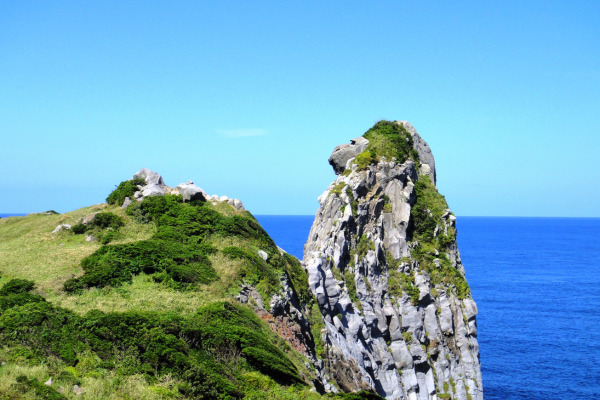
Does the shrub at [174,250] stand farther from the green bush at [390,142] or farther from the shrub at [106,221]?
Result: the green bush at [390,142]

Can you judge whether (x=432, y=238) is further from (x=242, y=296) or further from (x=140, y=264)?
(x=140, y=264)

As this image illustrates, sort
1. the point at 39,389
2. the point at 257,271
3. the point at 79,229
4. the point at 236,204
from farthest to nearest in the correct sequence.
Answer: the point at 236,204 < the point at 79,229 < the point at 257,271 < the point at 39,389

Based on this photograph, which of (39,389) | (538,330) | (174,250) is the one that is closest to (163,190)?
(174,250)

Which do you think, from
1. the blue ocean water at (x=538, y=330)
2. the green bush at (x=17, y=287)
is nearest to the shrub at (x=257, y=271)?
the green bush at (x=17, y=287)

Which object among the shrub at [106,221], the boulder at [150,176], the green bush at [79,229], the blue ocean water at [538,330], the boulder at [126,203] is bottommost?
the blue ocean water at [538,330]

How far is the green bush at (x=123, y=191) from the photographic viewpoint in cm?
4294

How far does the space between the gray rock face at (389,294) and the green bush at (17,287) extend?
72.0 ft

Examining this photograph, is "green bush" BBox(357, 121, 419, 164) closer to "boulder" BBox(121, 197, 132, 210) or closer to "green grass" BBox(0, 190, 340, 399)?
"green grass" BBox(0, 190, 340, 399)

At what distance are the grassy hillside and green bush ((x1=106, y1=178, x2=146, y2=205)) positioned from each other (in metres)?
2.75

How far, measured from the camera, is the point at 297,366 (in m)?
25.8

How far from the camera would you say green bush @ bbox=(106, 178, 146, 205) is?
42938 millimetres

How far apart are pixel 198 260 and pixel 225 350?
1089cm

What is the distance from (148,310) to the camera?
24.3 m

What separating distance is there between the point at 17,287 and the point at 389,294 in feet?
121
